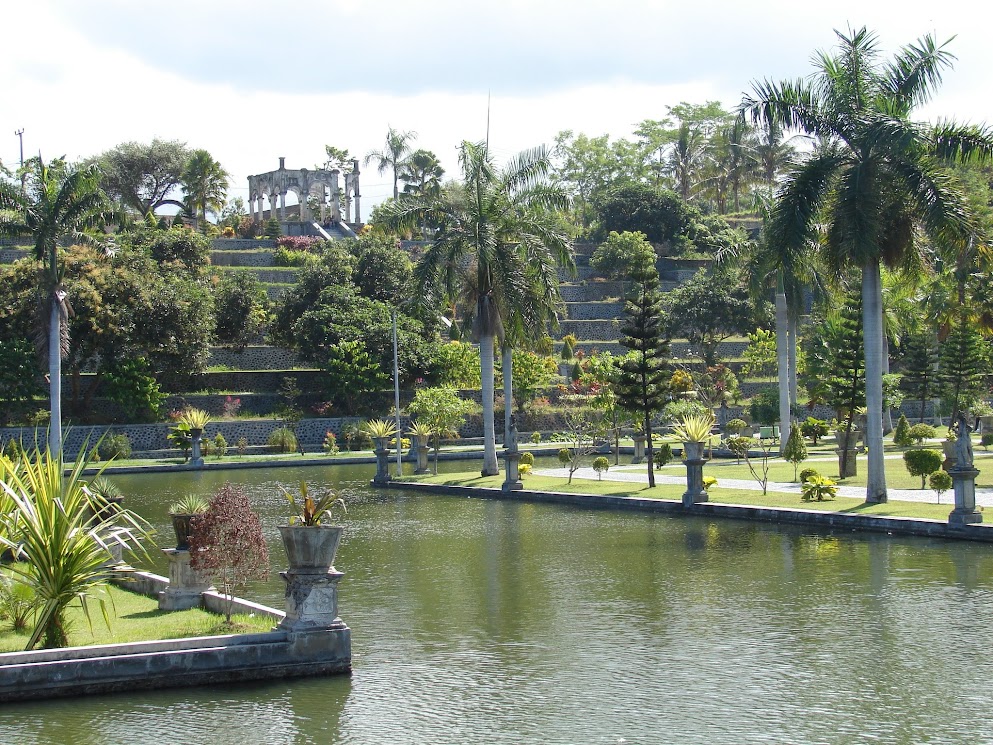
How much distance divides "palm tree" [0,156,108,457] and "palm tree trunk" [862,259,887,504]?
30.3 m

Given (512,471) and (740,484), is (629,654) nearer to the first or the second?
(740,484)

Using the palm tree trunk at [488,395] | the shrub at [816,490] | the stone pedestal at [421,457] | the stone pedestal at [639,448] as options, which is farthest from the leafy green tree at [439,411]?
the shrub at [816,490]

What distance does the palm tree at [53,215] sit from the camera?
4516 centimetres

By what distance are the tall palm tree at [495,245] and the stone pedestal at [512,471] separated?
3.43m

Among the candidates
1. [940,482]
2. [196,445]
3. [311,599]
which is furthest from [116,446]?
[311,599]

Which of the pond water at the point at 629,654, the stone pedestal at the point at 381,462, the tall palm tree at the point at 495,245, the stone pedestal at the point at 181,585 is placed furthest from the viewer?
the stone pedestal at the point at 381,462

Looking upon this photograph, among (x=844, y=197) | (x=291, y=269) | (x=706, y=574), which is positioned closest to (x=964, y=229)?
(x=844, y=197)

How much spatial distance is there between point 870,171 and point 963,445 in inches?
261

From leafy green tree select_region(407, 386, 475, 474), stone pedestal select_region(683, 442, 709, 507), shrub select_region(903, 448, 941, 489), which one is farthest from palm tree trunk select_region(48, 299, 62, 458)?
shrub select_region(903, 448, 941, 489)

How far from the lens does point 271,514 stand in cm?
3169

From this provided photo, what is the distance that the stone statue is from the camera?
73.8 feet

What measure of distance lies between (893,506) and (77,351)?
41623 millimetres

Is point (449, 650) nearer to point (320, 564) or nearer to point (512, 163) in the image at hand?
point (320, 564)

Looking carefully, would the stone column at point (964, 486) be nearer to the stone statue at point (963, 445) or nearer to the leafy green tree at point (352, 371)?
the stone statue at point (963, 445)
